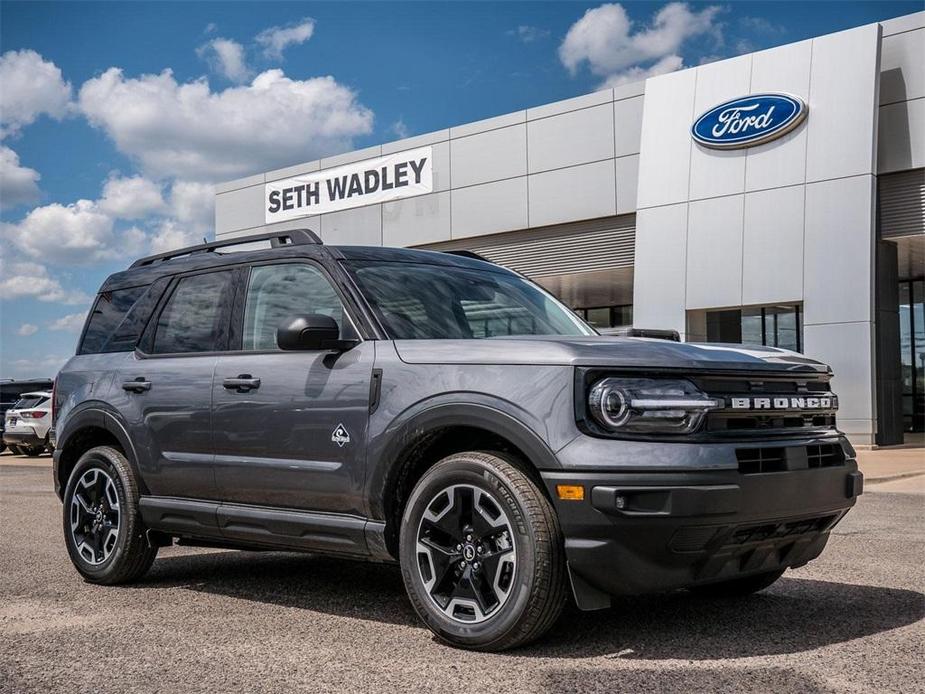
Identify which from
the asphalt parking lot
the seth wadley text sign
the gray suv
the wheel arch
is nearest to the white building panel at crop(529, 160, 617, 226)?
the seth wadley text sign

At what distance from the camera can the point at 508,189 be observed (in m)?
29.5

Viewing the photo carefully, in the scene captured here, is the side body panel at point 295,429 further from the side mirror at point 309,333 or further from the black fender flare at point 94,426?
the black fender flare at point 94,426

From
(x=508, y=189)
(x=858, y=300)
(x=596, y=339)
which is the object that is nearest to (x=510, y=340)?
(x=596, y=339)

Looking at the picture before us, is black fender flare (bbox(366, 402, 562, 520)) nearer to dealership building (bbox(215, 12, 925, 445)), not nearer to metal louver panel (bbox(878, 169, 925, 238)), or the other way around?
dealership building (bbox(215, 12, 925, 445))

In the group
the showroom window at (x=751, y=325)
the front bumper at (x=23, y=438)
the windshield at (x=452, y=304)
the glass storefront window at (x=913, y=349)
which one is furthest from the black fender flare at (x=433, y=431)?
the glass storefront window at (x=913, y=349)

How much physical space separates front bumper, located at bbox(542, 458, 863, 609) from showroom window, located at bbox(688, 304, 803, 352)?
20620 millimetres

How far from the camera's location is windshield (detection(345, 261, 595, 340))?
5355 mm

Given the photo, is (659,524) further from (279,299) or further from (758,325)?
(758,325)

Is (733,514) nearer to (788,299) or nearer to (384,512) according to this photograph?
(384,512)

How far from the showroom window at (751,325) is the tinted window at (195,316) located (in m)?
19.6

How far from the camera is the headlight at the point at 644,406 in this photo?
4.30 metres

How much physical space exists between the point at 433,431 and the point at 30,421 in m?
22.0

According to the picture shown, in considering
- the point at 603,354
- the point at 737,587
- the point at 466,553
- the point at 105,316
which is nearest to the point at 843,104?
the point at 737,587

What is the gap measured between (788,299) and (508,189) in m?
9.35
